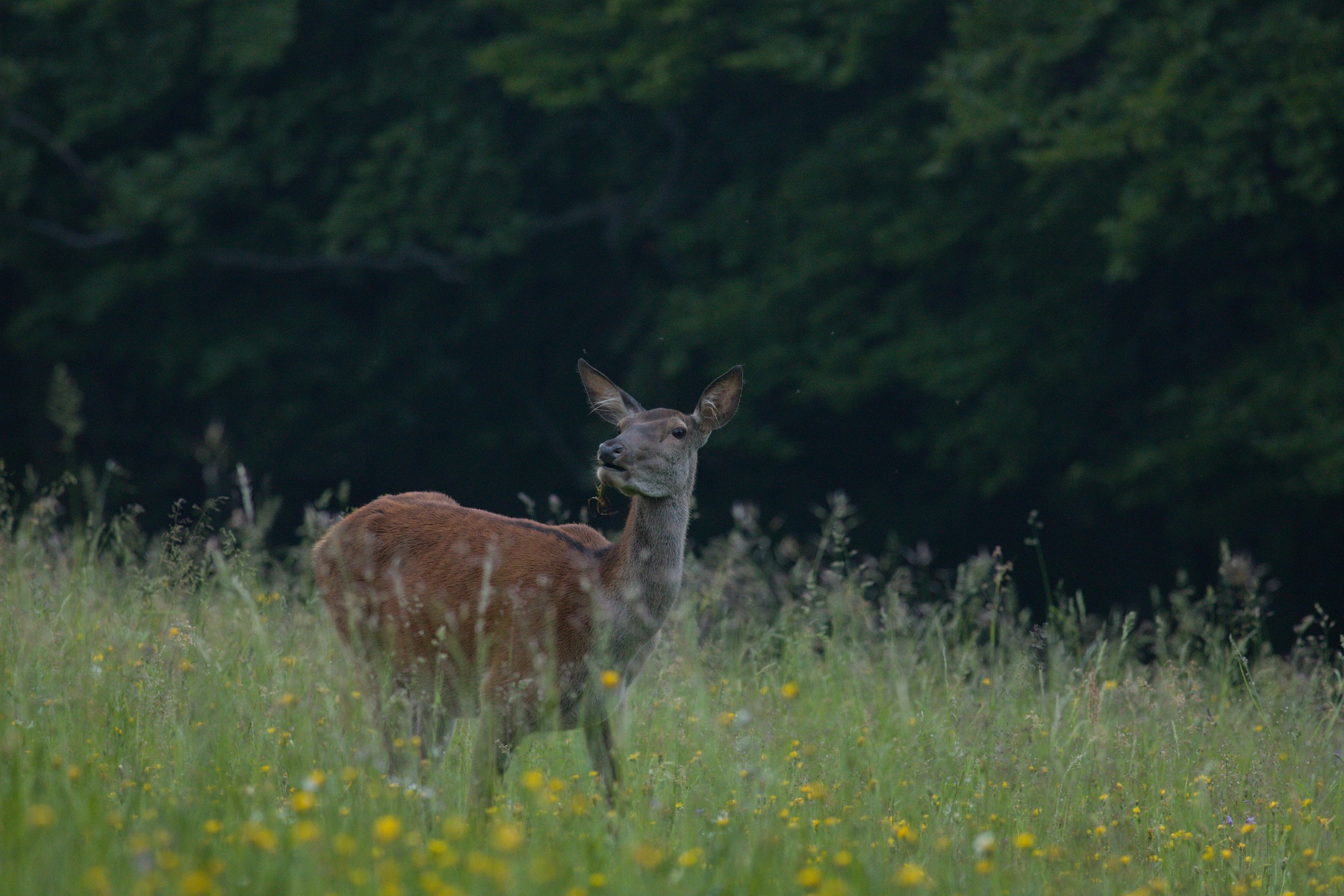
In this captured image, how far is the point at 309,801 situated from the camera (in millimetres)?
3143

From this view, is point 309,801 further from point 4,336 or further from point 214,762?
point 4,336

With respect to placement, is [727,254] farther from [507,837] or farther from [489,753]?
[507,837]

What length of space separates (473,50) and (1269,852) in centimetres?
1200

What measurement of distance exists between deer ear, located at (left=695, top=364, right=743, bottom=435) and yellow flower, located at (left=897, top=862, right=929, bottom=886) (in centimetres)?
215

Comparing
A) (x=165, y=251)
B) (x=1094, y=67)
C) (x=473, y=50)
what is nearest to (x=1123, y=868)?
(x=1094, y=67)

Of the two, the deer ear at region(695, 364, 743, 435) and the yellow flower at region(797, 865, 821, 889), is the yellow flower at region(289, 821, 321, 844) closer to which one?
the yellow flower at region(797, 865, 821, 889)

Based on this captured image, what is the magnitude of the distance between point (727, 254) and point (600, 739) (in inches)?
394

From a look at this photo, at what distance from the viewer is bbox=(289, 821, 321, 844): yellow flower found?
2.71 meters

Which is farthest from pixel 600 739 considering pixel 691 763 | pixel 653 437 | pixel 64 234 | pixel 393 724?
pixel 64 234

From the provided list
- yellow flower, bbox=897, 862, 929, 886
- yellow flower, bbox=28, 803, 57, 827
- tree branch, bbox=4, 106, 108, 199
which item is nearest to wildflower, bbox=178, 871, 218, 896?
yellow flower, bbox=28, 803, 57, 827

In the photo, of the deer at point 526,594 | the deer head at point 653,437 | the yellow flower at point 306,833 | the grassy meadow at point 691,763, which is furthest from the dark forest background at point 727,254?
the yellow flower at point 306,833

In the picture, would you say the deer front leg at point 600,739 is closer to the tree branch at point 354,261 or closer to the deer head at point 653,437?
the deer head at point 653,437

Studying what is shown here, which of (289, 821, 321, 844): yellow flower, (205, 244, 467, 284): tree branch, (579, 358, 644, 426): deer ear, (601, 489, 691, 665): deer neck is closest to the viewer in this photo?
(289, 821, 321, 844): yellow flower

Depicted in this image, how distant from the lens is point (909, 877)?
10.1 feet
